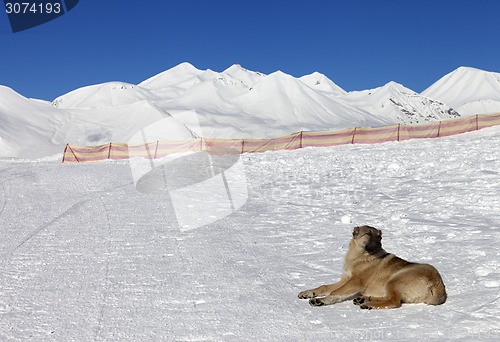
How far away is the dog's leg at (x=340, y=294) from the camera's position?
17.4ft

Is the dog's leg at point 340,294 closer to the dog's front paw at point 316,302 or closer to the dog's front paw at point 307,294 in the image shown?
the dog's front paw at point 316,302

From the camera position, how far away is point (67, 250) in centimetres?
792

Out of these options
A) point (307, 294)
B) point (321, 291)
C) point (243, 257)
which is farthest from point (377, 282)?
point (243, 257)

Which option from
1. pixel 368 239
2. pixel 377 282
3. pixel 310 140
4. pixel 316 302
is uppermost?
pixel 310 140

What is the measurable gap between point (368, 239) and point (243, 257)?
250 centimetres

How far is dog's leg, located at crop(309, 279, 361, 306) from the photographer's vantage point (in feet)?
17.4

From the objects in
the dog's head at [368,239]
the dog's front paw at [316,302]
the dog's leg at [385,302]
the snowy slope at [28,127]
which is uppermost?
the snowy slope at [28,127]

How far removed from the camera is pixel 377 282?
5.37m

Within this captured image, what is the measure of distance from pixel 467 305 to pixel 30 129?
363ft

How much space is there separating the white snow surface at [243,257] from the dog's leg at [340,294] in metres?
0.08

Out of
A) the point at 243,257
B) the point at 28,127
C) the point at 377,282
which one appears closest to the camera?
the point at 377,282

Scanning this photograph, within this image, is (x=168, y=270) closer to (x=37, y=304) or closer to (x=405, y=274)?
(x=37, y=304)

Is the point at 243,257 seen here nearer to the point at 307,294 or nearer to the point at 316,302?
the point at 307,294

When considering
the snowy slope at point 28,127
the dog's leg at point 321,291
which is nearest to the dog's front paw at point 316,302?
the dog's leg at point 321,291
